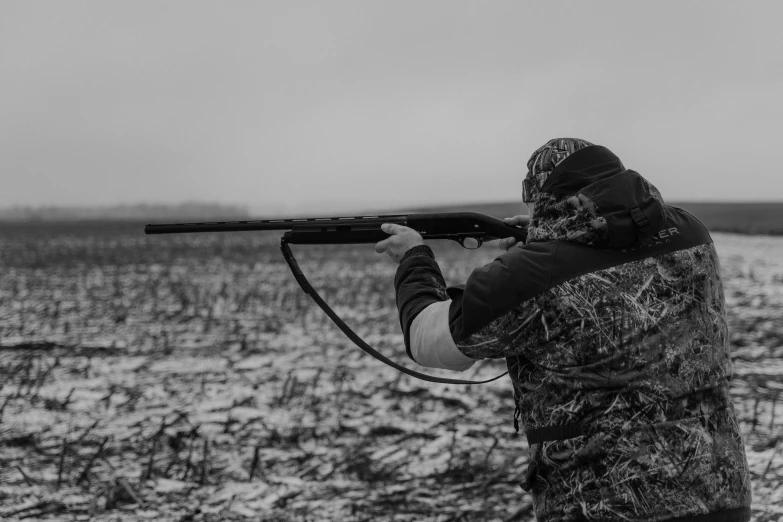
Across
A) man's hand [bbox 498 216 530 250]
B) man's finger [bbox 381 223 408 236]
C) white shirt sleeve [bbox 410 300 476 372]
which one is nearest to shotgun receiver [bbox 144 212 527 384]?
man's hand [bbox 498 216 530 250]

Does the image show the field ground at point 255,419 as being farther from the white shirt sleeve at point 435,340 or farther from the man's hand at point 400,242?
the white shirt sleeve at point 435,340

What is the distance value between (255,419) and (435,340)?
3804 mm

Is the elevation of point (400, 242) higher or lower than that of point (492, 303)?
higher

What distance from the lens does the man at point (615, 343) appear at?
1.90 meters

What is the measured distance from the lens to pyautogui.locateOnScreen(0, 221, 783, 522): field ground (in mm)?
4066

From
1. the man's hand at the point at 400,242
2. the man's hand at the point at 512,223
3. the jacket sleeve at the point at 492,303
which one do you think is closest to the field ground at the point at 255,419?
the man's hand at the point at 512,223

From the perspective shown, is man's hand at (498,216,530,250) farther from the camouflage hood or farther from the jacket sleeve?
the jacket sleeve

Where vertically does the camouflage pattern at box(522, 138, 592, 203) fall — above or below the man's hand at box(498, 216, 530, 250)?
above

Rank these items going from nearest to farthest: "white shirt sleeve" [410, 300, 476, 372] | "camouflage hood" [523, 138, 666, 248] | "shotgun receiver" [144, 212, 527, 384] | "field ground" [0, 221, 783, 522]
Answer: "camouflage hood" [523, 138, 666, 248] < "white shirt sleeve" [410, 300, 476, 372] < "shotgun receiver" [144, 212, 527, 384] < "field ground" [0, 221, 783, 522]

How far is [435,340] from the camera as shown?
2090 millimetres

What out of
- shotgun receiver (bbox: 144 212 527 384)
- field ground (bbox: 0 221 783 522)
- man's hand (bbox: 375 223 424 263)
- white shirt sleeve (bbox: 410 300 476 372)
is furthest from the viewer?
field ground (bbox: 0 221 783 522)

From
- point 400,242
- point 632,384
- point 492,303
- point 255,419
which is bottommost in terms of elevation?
point 255,419

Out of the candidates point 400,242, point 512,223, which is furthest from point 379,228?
point 512,223

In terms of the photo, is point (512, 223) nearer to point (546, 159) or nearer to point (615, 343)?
point (546, 159)
